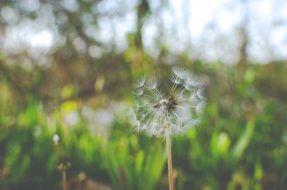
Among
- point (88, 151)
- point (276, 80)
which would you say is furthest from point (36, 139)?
point (276, 80)

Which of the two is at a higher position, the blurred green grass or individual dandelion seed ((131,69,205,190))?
the blurred green grass

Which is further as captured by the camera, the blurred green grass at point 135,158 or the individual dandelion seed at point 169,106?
the blurred green grass at point 135,158

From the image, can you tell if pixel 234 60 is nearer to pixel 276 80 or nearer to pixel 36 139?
pixel 276 80

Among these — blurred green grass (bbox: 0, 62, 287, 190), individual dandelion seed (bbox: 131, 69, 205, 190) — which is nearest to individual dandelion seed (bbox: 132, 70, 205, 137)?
individual dandelion seed (bbox: 131, 69, 205, 190)

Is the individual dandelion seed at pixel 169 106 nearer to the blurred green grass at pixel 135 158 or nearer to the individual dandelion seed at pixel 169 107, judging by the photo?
the individual dandelion seed at pixel 169 107

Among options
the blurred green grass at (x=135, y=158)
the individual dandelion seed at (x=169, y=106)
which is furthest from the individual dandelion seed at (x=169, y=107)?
the blurred green grass at (x=135, y=158)

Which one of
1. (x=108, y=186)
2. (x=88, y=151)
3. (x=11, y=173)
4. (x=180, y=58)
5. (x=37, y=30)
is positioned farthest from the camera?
(x=37, y=30)

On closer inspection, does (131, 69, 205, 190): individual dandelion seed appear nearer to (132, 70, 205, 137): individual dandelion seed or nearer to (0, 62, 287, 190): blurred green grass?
(132, 70, 205, 137): individual dandelion seed

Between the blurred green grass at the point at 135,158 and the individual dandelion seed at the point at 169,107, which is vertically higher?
the blurred green grass at the point at 135,158

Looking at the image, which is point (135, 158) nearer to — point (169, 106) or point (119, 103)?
point (169, 106)
